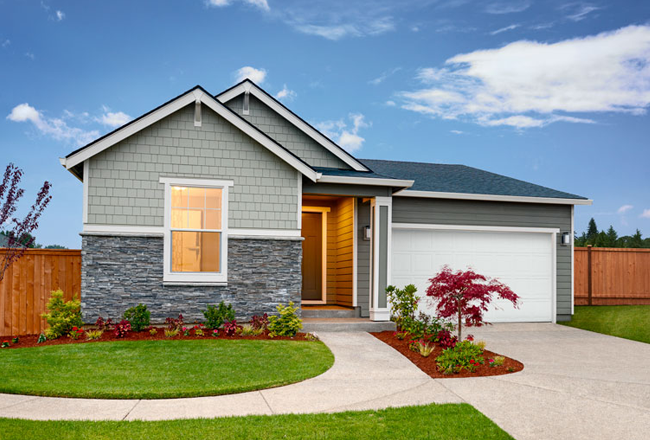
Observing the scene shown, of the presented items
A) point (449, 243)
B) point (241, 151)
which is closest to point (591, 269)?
point (449, 243)

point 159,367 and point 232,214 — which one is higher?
point 232,214

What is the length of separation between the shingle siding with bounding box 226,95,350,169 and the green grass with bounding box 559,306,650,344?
709 cm

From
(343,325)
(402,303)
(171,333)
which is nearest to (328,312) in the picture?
(343,325)

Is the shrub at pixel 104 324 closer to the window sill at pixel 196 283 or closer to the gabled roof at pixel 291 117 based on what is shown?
the window sill at pixel 196 283

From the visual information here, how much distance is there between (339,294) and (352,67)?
482 inches

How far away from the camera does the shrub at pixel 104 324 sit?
10.2m

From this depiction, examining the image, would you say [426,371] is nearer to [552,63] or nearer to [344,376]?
[344,376]

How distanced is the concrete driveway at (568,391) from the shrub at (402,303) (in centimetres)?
165

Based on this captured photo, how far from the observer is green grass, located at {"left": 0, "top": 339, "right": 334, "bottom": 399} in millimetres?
6728

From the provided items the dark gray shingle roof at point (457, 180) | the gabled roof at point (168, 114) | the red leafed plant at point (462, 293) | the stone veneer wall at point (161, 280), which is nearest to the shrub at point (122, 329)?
the stone veneer wall at point (161, 280)

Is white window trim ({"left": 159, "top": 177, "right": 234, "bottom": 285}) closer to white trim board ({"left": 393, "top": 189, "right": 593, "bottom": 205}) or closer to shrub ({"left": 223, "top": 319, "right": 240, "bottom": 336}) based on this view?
shrub ({"left": 223, "top": 319, "right": 240, "bottom": 336})

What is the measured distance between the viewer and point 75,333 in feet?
32.4

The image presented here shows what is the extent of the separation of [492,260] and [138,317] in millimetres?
8361

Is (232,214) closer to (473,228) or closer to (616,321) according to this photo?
(473,228)
